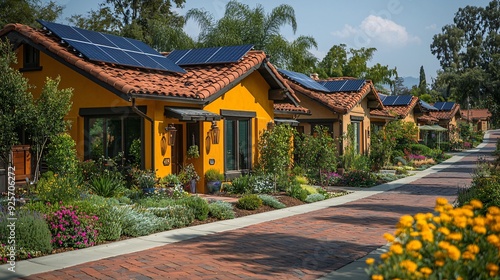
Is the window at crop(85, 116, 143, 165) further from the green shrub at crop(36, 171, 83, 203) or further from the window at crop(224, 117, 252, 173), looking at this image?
the green shrub at crop(36, 171, 83, 203)

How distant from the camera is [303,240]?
32.7ft

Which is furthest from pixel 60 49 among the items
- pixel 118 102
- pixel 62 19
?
pixel 62 19

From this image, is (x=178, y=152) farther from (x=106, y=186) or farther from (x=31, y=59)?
(x=31, y=59)

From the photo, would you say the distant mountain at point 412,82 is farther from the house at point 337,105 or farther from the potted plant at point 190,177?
the potted plant at point 190,177

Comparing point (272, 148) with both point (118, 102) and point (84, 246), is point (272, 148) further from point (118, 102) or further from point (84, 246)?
point (84, 246)

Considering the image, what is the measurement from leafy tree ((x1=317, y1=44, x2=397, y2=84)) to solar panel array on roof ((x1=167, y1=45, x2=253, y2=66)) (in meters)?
35.7

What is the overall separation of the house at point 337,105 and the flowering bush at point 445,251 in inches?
781

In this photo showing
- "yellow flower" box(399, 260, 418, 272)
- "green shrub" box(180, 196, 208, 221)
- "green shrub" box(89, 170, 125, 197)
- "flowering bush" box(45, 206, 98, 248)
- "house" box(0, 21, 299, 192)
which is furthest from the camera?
"house" box(0, 21, 299, 192)

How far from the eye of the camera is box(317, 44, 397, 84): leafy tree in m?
55.2

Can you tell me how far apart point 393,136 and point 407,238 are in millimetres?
25070

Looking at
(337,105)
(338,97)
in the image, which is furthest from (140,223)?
(338,97)

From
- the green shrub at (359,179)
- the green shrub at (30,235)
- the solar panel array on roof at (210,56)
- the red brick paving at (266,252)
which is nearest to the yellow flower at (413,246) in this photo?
the red brick paving at (266,252)

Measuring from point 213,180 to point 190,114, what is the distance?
8.35ft

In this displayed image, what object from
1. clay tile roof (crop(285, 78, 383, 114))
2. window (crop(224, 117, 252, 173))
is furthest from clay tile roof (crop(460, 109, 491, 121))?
window (crop(224, 117, 252, 173))
